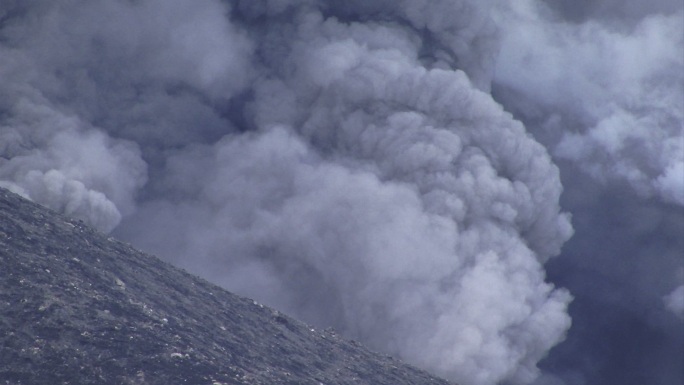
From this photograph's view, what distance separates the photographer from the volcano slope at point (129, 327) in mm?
24797

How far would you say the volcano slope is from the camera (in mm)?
24797

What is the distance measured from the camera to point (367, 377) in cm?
3438

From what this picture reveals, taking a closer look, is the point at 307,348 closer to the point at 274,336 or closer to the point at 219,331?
the point at 274,336

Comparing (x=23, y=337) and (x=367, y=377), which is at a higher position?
(x=367, y=377)

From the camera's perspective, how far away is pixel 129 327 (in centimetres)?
2778

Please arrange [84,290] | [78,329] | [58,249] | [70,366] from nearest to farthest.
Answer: [70,366], [78,329], [84,290], [58,249]

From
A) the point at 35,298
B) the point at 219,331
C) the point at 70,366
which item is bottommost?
the point at 70,366

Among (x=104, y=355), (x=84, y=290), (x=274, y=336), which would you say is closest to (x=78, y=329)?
(x=104, y=355)

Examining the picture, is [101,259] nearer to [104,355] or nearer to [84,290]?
[84,290]

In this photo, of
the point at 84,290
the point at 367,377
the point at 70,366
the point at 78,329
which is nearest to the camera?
the point at 70,366

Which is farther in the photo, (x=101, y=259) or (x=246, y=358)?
(x=101, y=259)

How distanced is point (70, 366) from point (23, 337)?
1579mm

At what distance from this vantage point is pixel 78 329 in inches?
1024

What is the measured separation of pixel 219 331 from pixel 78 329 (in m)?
6.75
